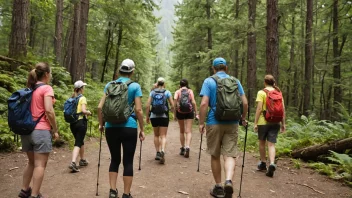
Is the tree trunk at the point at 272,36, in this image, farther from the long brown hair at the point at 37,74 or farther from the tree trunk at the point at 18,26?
the tree trunk at the point at 18,26

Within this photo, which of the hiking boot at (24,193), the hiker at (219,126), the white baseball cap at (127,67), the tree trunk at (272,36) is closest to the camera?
the hiking boot at (24,193)

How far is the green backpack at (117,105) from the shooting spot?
3.98 metres

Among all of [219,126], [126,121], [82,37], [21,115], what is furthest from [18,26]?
[219,126]

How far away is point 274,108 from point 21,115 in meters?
5.18

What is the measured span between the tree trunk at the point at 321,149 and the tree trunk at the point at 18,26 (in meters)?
10.4

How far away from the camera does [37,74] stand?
4121 mm

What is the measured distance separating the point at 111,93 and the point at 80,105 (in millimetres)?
2560

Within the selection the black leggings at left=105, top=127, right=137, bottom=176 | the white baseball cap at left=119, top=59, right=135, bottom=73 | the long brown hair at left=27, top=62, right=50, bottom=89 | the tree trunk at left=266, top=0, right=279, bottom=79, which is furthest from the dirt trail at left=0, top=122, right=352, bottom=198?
the tree trunk at left=266, top=0, right=279, bottom=79

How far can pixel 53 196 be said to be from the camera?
4641mm

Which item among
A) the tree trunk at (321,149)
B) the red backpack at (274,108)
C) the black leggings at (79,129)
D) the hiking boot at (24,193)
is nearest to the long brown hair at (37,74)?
the hiking boot at (24,193)

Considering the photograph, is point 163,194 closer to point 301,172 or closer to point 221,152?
point 221,152

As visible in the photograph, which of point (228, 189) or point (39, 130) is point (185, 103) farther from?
point (39, 130)

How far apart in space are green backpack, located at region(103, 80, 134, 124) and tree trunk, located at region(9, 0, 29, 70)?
7.65 meters

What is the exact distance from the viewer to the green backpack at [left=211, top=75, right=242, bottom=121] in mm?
4453
